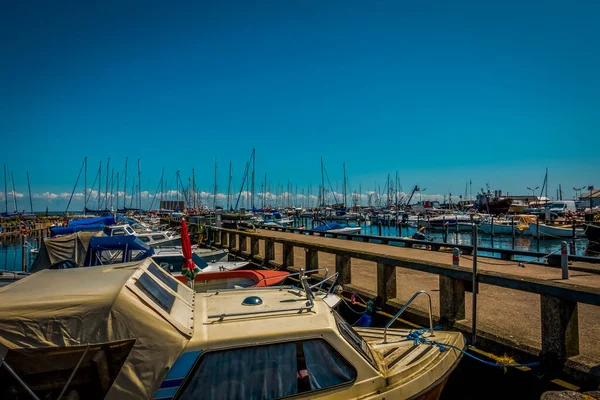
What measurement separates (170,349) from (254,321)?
0.81 m

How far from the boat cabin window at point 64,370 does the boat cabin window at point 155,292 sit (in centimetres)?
60

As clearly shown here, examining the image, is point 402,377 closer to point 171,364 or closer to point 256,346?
point 256,346

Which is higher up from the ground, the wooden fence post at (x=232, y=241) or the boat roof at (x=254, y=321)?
the boat roof at (x=254, y=321)

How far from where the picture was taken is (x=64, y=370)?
308 centimetres

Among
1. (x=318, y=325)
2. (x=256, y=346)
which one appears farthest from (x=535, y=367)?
(x=256, y=346)

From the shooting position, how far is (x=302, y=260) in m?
14.2

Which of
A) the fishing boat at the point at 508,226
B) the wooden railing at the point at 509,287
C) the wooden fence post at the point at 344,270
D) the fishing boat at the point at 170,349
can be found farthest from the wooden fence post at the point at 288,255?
the fishing boat at the point at 508,226

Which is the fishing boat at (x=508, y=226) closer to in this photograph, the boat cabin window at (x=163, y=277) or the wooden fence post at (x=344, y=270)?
the wooden fence post at (x=344, y=270)

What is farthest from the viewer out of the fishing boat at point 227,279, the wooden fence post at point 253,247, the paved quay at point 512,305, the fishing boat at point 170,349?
the wooden fence post at point 253,247

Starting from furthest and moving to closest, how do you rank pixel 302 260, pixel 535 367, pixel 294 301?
pixel 302 260
pixel 535 367
pixel 294 301

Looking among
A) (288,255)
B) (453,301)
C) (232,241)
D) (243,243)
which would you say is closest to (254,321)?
(453,301)

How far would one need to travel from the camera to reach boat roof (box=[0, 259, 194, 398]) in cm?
301

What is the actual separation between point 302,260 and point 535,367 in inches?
385

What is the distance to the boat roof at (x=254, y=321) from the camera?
3456 mm
